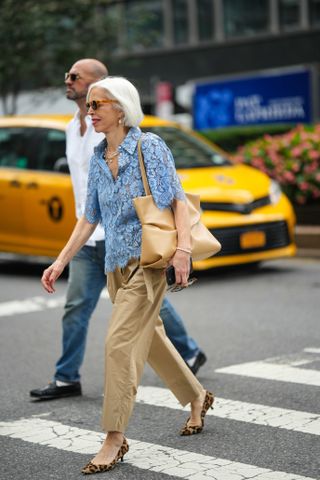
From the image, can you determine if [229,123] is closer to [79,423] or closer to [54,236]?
[54,236]

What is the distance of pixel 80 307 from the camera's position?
6.68m

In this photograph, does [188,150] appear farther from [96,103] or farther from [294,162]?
[96,103]

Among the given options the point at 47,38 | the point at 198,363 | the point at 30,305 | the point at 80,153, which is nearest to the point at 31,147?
the point at 30,305

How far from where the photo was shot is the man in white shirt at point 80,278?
6629 mm

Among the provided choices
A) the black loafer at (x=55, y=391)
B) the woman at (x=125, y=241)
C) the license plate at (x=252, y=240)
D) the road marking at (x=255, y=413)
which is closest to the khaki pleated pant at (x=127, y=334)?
the woman at (x=125, y=241)

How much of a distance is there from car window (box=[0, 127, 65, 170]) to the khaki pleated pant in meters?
6.85

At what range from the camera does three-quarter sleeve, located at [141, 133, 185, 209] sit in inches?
200

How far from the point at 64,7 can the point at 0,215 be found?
9.15 metres

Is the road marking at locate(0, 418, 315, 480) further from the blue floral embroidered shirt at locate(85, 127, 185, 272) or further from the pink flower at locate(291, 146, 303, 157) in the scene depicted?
the pink flower at locate(291, 146, 303, 157)

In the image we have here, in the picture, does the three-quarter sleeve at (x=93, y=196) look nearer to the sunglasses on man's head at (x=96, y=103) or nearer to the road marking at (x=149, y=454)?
the sunglasses on man's head at (x=96, y=103)

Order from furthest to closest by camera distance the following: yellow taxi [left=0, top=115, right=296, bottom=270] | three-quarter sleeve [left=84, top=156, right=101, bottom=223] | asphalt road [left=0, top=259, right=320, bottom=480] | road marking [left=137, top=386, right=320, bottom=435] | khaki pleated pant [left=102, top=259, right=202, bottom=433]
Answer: yellow taxi [left=0, top=115, right=296, bottom=270], road marking [left=137, top=386, right=320, bottom=435], three-quarter sleeve [left=84, top=156, right=101, bottom=223], asphalt road [left=0, top=259, right=320, bottom=480], khaki pleated pant [left=102, top=259, right=202, bottom=433]

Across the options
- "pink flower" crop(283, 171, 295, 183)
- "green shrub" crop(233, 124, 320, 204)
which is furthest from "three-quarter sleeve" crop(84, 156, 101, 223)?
"pink flower" crop(283, 171, 295, 183)

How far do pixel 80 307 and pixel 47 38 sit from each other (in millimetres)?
14670

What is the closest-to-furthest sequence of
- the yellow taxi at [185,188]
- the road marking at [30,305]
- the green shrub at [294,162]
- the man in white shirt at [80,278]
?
the man in white shirt at [80,278] < the road marking at [30,305] < the yellow taxi at [185,188] < the green shrub at [294,162]
